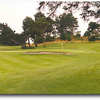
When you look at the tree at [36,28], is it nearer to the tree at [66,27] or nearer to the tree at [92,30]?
the tree at [66,27]

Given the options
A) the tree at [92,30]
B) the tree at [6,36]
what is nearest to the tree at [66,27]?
the tree at [92,30]

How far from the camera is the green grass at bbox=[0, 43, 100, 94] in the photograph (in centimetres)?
427

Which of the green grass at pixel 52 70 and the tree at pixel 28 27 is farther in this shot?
the tree at pixel 28 27

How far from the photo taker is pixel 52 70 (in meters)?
4.43

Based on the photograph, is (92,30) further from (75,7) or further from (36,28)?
(36,28)

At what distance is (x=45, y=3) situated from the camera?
4633 mm

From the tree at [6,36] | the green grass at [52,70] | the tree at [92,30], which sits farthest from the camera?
the tree at [92,30]

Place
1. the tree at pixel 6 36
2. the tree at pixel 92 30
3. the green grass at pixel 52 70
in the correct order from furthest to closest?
the tree at pixel 92 30 → the tree at pixel 6 36 → the green grass at pixel 52 70

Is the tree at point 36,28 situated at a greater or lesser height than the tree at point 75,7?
lesser

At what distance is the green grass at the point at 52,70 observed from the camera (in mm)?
4266

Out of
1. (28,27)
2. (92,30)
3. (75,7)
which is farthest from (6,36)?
(92,30)

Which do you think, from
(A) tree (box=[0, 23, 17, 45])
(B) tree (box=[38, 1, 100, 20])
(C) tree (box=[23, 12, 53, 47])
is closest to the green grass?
(A) tree (box=[0, 23, 17, 45])

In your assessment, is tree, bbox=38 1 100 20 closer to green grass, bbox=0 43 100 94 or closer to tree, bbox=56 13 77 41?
tree, bbox=56 13 77 41

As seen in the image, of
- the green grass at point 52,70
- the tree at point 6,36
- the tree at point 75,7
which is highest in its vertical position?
the tree at point 75,7
